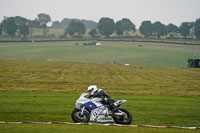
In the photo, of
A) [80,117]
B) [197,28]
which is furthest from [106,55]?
[197,28]

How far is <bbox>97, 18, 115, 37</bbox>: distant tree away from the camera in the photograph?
18143cm

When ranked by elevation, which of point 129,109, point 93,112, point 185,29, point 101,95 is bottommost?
point 129,109

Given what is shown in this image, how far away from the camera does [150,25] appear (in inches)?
7446

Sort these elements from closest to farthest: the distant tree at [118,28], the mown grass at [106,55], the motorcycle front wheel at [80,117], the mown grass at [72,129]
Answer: the mown grass at [72,129] < the motorcycle front wheel at [80,117] < the mown grass at [106,55] < the distant tree at [118,28]

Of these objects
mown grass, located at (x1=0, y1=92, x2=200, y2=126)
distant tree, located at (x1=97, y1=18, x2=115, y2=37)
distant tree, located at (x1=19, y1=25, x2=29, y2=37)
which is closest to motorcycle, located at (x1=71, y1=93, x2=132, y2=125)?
mown grass, located at (x1=0, y1=92, x2=200, y2=126)

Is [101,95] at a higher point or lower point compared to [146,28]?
lower

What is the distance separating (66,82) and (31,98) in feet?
34.6

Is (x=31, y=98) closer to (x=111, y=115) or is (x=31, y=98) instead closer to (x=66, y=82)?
(x=111, y=115)

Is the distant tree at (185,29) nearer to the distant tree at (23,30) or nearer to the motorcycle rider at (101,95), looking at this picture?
the distant tree at (23,30)

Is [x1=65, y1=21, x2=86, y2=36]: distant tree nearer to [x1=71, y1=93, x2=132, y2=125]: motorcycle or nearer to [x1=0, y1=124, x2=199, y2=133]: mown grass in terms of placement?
[x1=71, y1=93, x2=132, y2=125]: motorcycle

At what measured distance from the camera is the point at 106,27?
183625 millimetres

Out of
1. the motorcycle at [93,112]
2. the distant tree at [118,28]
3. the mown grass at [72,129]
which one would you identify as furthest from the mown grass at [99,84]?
the distant tree at [118,28]

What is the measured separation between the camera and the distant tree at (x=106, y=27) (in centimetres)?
18143

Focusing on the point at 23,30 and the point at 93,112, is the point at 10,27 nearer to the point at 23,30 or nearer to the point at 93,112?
the point at 23,30
